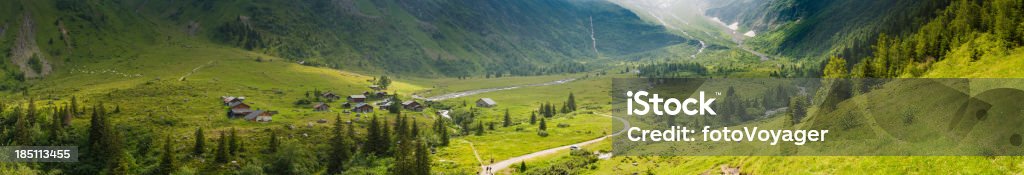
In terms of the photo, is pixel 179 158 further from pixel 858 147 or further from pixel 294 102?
pixel 858 147

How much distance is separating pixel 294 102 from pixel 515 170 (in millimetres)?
100166

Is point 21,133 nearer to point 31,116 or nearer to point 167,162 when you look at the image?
point 31,116

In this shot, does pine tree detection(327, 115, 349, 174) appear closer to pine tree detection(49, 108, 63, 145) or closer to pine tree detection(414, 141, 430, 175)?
pine tree detection(414, 141, 430, 175)

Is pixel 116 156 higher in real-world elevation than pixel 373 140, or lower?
lower

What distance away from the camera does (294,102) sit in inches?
6890

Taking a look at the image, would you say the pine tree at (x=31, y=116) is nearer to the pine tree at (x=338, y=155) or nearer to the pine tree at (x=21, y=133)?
the pine tree at (x=21, y=133)

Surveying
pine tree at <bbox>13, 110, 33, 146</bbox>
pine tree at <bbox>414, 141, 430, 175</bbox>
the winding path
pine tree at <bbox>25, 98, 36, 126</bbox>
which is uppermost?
pine tree at <bbox>25, 98, 36, 126</bbox>

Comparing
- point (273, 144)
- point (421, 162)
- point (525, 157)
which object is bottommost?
point (525, 157)

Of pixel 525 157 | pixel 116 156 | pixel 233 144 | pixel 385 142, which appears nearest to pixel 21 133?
pixel 116 156

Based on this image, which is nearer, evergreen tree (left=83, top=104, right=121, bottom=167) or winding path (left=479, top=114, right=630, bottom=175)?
winding path (left=479, top=114, right=630, bottom=175)

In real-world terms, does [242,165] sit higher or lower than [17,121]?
lower

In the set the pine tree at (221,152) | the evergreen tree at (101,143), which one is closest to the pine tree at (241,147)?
the pine tree at (221,152)

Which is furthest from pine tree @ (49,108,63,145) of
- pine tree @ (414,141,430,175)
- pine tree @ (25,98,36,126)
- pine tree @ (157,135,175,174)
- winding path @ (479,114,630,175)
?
winding path @ (479,114,630,175)

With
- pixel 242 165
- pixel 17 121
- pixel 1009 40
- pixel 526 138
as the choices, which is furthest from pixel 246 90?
pixel 1009 40
